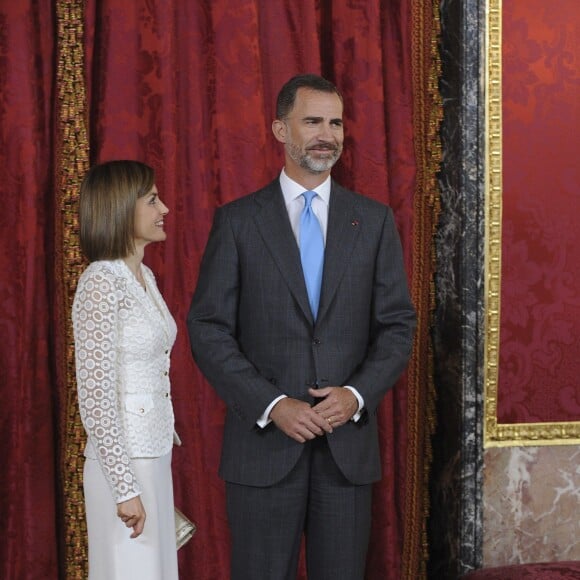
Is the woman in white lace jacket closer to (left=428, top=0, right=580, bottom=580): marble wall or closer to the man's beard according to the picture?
the man's beard

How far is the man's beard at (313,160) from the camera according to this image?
8.11ft

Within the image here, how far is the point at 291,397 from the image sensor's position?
239 centimetres

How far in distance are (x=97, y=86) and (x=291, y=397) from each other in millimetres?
1305

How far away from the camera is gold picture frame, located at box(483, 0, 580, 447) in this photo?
3.08 m

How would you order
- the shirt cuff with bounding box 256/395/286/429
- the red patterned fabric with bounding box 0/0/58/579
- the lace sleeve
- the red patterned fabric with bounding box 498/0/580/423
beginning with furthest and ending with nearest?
the red patterned fabric with bounding box 498/0/580/423
the red patterned fabric with bounding box 0/0/58/579
the shirt cuff with bounding box 256/395/286/429
the lace sleeve

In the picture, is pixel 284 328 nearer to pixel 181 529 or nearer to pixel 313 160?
pixel 313 160

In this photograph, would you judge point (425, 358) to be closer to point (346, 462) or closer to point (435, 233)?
point (435, 233)

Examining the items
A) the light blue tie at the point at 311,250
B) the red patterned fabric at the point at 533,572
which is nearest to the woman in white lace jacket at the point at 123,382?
the light blue tie at the point at 311,250

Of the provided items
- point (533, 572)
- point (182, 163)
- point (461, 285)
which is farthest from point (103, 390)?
point (533, 572)

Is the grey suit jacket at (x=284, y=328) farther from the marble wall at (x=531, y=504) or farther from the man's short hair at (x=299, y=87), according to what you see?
the marble wall at (x=531, y=504)

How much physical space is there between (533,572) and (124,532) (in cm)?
131

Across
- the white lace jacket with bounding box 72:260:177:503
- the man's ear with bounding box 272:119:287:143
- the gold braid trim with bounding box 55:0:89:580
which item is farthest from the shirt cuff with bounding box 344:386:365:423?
the gold braid trim with bounding box 55:0:89:580

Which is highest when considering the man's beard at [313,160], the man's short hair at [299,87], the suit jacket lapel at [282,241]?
the man's short hair at [299,87]

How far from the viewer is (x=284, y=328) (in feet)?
7.93
